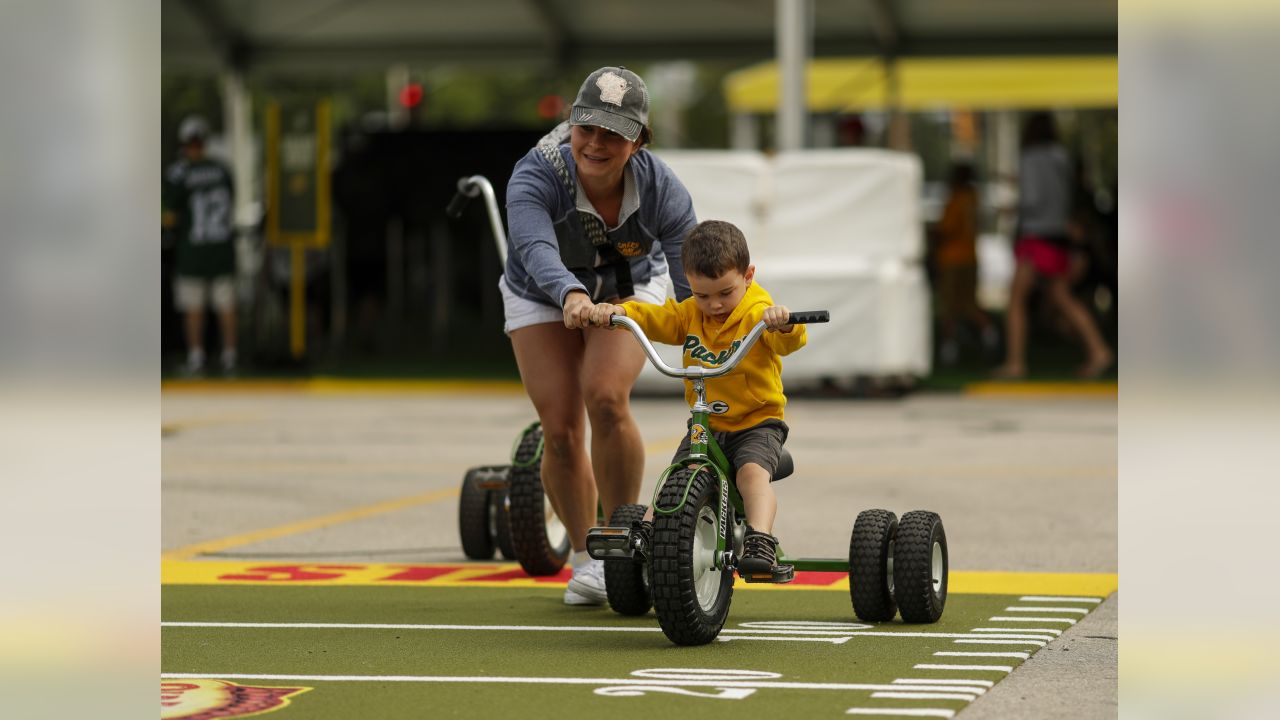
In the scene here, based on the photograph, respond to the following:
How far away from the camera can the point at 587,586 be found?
694 cm

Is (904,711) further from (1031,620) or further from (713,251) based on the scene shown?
(1031,620)

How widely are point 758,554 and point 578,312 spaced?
2.82ft

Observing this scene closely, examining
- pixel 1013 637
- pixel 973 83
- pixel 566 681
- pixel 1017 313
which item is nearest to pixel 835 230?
pixel 1017 313

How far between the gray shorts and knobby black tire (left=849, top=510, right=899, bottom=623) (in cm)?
37

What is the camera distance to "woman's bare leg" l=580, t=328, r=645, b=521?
21.8ft

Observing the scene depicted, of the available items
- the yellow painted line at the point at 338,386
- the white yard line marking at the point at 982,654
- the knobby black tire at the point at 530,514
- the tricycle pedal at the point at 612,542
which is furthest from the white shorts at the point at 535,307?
the yellow painted line at the point at 338,386

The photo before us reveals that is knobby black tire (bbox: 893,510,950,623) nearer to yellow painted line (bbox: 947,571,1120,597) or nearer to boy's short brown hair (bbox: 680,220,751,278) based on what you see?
yellow painted line (bbox: 947,571,1120,597)

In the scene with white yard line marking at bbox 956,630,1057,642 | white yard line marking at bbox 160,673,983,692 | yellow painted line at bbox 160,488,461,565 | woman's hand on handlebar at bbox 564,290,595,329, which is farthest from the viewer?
yellow painted line at bbox 160,488,461,565

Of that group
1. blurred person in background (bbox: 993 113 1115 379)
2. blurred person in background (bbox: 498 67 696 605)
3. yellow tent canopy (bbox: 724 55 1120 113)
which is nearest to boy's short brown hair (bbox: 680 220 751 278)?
blurred person in background (bbox: 498 67 696 605)

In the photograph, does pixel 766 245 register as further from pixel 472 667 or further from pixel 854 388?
pixel 472 667
